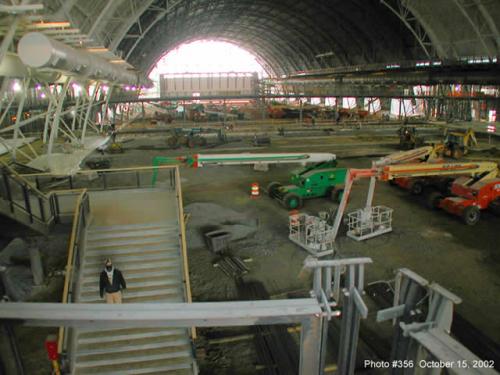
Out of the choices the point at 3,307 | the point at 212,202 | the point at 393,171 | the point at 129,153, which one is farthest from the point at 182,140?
the point at 3,307

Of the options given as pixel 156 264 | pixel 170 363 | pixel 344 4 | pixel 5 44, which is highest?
pixel 344 4

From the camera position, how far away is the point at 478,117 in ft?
147

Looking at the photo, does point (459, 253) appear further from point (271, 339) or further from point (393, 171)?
point (271, 339)

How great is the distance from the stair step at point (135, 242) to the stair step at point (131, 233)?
0.45 ft

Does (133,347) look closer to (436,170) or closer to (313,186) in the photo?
(313,186)

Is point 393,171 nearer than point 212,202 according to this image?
Yes

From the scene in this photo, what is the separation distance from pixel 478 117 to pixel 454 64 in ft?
40.7

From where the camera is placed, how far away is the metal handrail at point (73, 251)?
8.77 m

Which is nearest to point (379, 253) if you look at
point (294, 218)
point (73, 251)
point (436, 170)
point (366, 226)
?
point (366, 226)

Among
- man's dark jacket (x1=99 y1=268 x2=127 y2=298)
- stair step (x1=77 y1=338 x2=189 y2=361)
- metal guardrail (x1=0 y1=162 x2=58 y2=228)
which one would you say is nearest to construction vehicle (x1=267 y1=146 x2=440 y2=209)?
metal guardrail (x1=0 y1=162 x2=58 y2=228)

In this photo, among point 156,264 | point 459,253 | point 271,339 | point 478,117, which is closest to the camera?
point 271,339

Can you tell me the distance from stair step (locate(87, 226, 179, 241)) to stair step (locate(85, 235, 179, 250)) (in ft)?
0.45

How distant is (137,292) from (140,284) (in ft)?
0.79

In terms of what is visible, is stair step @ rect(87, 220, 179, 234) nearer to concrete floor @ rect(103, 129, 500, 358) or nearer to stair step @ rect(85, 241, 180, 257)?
stair step @ rect(85, 241, 180, 257)
